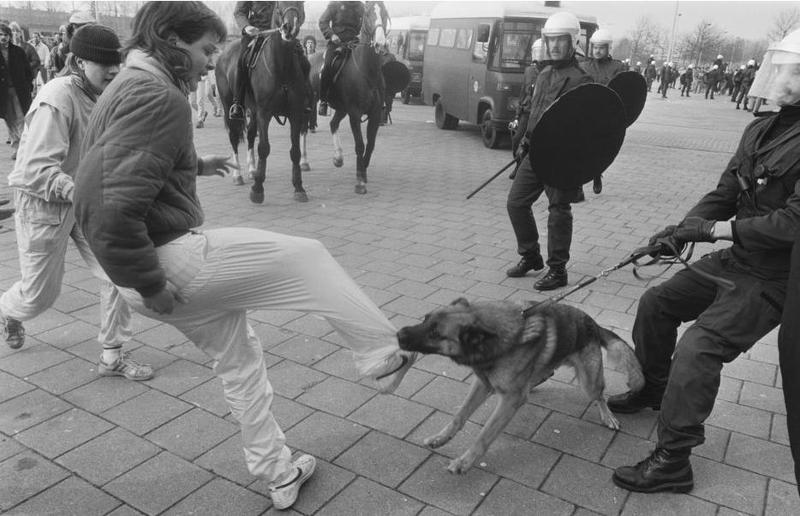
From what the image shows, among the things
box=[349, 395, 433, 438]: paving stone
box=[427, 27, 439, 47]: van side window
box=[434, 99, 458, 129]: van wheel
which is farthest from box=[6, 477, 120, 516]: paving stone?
box=[427, 27, 439, 47]: van side window

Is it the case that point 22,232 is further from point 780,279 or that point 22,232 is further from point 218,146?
point 218,146

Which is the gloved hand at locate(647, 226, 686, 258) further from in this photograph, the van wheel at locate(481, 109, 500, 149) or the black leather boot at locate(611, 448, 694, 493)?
the van wheel at locate(481, 109, 500, 149)

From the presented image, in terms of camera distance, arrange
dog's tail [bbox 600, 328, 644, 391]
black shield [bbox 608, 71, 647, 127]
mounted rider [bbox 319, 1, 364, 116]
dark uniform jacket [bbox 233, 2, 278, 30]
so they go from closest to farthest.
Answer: dog's tail [bbox 600, 328, 644, 391]
black shield [bbox 608, 71, 647, 127]
mounted rider [bbox 319, 1, 364, 116]
dark uniform jacket [bbox 233, 2, 278, 30]

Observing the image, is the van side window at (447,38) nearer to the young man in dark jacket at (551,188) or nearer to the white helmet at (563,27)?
the white helmet at (563,27)

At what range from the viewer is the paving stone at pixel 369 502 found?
2590 millimetres

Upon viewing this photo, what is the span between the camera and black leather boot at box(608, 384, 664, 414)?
3361 millimetres

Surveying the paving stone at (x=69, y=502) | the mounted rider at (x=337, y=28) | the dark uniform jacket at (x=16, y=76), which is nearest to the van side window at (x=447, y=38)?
the mounted rider at (x=337, y=28)

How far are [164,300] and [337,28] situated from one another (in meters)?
7.96

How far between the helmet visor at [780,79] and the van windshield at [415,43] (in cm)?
2385

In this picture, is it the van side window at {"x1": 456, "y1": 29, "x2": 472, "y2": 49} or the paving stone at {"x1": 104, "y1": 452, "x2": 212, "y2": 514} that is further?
the van side window at {"x1": 456, "y1": 29, "x2": 472, "y2": 49}

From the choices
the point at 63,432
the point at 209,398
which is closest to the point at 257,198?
the point at 209,398

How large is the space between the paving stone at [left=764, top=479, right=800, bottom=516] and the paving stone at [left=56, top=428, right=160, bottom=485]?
2794 millimetres

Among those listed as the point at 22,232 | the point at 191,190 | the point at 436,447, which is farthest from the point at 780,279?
the point at 22,232

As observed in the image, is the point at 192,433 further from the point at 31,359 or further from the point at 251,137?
the point at 251,137
